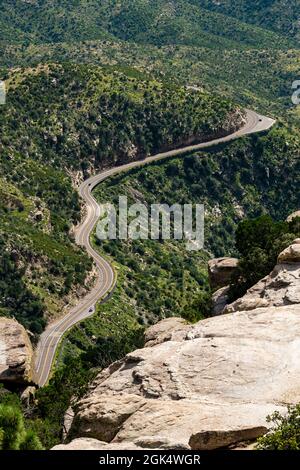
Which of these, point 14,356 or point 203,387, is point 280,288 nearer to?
point 203,387

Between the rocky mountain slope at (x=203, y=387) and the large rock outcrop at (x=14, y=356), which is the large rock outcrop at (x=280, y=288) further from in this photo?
the large rock outcrop at (x=14, y=356)

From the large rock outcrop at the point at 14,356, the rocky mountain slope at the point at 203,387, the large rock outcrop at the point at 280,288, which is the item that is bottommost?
the large rock outcrop at the point at 14,356

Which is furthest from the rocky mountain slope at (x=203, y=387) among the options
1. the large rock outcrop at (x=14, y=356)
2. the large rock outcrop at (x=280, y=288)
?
the large rock outcrop at (x=14, y=356)

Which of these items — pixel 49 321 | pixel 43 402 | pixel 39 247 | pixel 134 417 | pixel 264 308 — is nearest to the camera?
pixel 134 417

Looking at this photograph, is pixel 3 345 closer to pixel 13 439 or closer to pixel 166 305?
pixel 13 439

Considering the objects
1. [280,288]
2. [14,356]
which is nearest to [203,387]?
[280,288]

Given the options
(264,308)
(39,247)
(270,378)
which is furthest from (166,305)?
(270,378)
